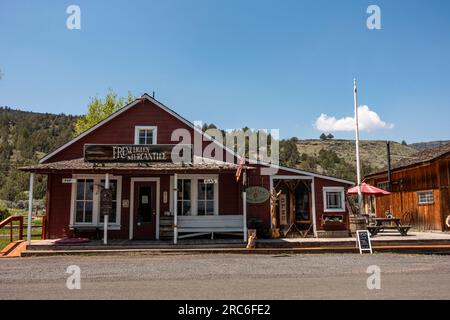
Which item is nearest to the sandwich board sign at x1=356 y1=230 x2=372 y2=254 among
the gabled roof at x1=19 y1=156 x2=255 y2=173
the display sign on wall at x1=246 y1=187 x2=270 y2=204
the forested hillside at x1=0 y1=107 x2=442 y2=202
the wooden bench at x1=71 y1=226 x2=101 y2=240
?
the display sign on wall at x1=246 y1=187 x2=270 y2=204

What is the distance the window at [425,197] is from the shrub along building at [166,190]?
8.60 meters

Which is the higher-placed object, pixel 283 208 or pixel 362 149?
pixel 362 149

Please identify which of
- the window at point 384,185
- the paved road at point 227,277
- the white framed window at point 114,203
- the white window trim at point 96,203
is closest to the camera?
the paved road at point 227,277

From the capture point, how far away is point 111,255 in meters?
12.5

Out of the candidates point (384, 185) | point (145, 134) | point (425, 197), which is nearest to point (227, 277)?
point (145, 134)

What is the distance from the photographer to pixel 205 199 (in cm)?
1557

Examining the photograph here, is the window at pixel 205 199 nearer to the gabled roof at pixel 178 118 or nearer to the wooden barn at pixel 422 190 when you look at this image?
the gabled roof at pixel 178 118

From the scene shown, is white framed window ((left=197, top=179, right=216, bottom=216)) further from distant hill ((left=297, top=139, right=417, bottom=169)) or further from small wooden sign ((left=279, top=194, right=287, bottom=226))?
distant hill ((left=297, top=139, right=417, bottom=169))

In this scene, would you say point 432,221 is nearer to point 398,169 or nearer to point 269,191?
point 398,169

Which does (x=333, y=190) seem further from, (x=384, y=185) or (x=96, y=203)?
(x=384, y=185)

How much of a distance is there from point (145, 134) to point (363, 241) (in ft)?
31.5

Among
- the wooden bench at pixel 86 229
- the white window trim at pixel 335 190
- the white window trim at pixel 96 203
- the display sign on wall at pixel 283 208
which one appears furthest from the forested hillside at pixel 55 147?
the wooden bench at pixel 86 229

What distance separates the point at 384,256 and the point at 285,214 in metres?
4.54

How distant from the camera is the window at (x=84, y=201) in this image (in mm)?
15117
